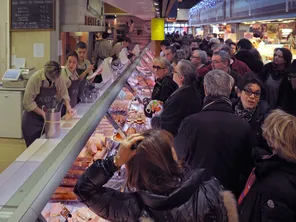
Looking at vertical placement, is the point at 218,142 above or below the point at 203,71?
below

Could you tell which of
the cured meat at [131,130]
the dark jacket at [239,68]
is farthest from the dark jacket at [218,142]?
the dark jacket at [239,68]

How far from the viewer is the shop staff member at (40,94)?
4.13 metres

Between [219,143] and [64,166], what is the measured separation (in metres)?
1.10

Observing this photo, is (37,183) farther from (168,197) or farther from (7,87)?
(7,87)

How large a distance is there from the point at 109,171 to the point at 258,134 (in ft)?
5.31

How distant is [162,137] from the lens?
145 cm

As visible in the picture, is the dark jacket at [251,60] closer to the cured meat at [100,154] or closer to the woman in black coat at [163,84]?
the woman in black coat at [163,84]

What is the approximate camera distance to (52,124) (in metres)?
2.54

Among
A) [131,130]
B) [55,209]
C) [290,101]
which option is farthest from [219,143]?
[290,101]

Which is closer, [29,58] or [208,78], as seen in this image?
[208,78]

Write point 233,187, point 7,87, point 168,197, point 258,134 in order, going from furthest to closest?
point 7,87 → point 258,134 → point 233,187 → point 168,197

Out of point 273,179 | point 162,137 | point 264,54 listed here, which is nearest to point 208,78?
point 273,179

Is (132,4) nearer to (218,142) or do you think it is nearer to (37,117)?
(37,117)

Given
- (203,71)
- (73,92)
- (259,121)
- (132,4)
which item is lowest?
(259,121)
